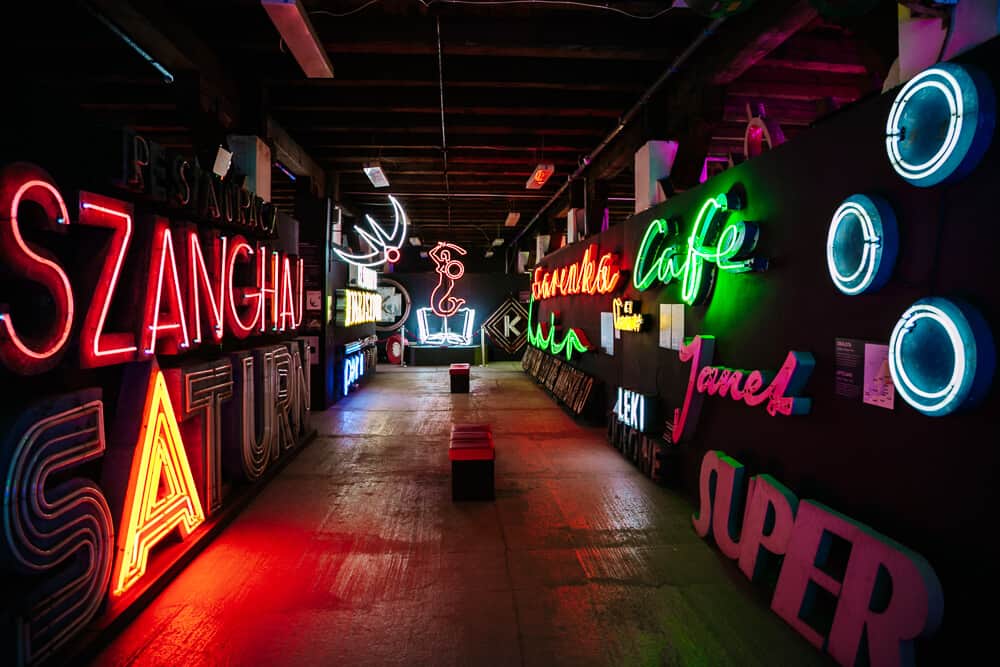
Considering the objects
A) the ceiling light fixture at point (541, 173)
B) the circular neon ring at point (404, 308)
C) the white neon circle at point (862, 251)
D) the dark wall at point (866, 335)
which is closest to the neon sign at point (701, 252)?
the dark wall at point (866, 335)

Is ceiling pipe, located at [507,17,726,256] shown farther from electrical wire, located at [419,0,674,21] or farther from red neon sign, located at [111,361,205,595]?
red neon sign, located at [111,361,205,595]

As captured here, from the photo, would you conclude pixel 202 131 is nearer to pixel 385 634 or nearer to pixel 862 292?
pixel 385 634

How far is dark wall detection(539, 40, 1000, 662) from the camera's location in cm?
220

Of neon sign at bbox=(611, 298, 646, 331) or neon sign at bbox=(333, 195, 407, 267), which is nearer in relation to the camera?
neon sign at bbox=(611, 298, 646, 331)

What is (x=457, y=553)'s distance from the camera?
3.81m

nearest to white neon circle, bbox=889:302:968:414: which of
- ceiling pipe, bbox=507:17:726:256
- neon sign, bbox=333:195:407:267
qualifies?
ceiling pipe, bbox=507:17:726:256

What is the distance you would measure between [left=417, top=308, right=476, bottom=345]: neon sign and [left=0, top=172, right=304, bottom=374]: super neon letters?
41.3 feet

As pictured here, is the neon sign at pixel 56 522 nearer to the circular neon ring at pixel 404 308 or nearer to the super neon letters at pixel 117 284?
the super neon letters at pixel 117 284

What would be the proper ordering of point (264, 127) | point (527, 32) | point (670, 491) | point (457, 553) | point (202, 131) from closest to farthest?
point (457, 553), point (670, 491), point (527, 32), point (202, 131), point (264, 127)

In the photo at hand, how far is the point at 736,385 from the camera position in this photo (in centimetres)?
388

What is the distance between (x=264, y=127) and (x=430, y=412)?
4.89 meters

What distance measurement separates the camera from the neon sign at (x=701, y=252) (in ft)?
12.8

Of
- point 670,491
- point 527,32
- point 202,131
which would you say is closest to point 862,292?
point 670,491

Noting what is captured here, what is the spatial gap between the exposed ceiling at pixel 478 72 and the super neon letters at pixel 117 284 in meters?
2.39
